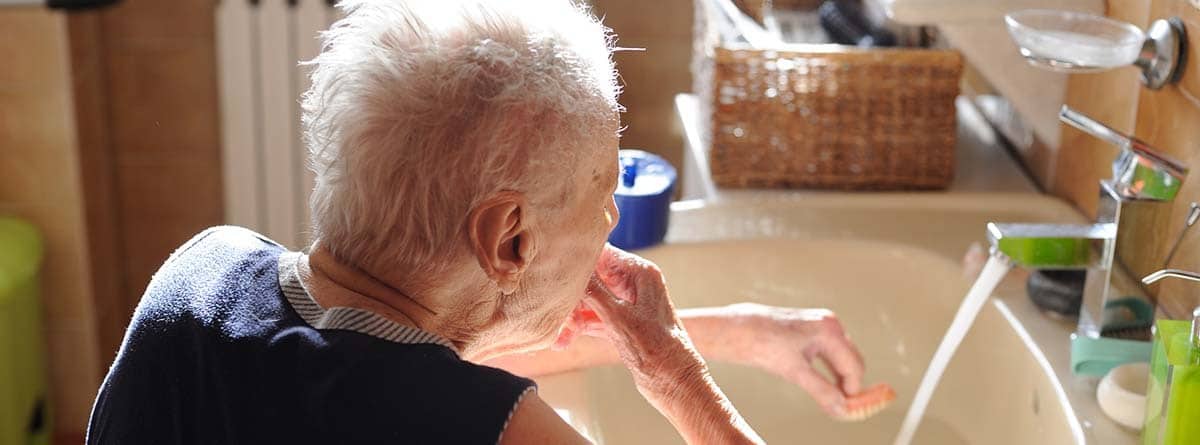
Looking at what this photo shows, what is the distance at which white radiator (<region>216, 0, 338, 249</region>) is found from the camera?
9.17 ft

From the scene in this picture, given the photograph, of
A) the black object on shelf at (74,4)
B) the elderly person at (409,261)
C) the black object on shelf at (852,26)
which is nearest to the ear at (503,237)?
the elderly person at (409,261)

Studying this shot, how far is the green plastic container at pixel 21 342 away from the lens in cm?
238

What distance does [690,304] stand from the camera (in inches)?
63.1

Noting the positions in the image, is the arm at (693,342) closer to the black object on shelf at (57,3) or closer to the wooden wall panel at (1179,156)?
the wooden wall panel at (1179,156)

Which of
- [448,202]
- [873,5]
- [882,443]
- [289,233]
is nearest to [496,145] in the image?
[448,202]

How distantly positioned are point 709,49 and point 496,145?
904mm

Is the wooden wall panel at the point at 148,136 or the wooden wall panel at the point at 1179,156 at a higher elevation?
→ the wooden wall panel at the point at 1179,156

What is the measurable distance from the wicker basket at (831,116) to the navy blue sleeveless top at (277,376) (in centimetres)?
82

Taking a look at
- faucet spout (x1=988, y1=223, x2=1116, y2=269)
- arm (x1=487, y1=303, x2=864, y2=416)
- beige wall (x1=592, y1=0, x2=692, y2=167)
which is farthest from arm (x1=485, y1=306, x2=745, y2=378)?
beige wall (x1=592, y1=0, x2=692, y2=167)

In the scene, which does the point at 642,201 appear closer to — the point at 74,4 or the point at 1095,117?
the point at 1095,117

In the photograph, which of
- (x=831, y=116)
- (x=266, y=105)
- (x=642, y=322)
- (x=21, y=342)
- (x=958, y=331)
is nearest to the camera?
(x=642, y=322)

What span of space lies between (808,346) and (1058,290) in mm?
282

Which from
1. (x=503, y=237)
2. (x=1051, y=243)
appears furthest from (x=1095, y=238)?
(x=503, y=237)

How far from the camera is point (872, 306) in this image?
1596 mm
